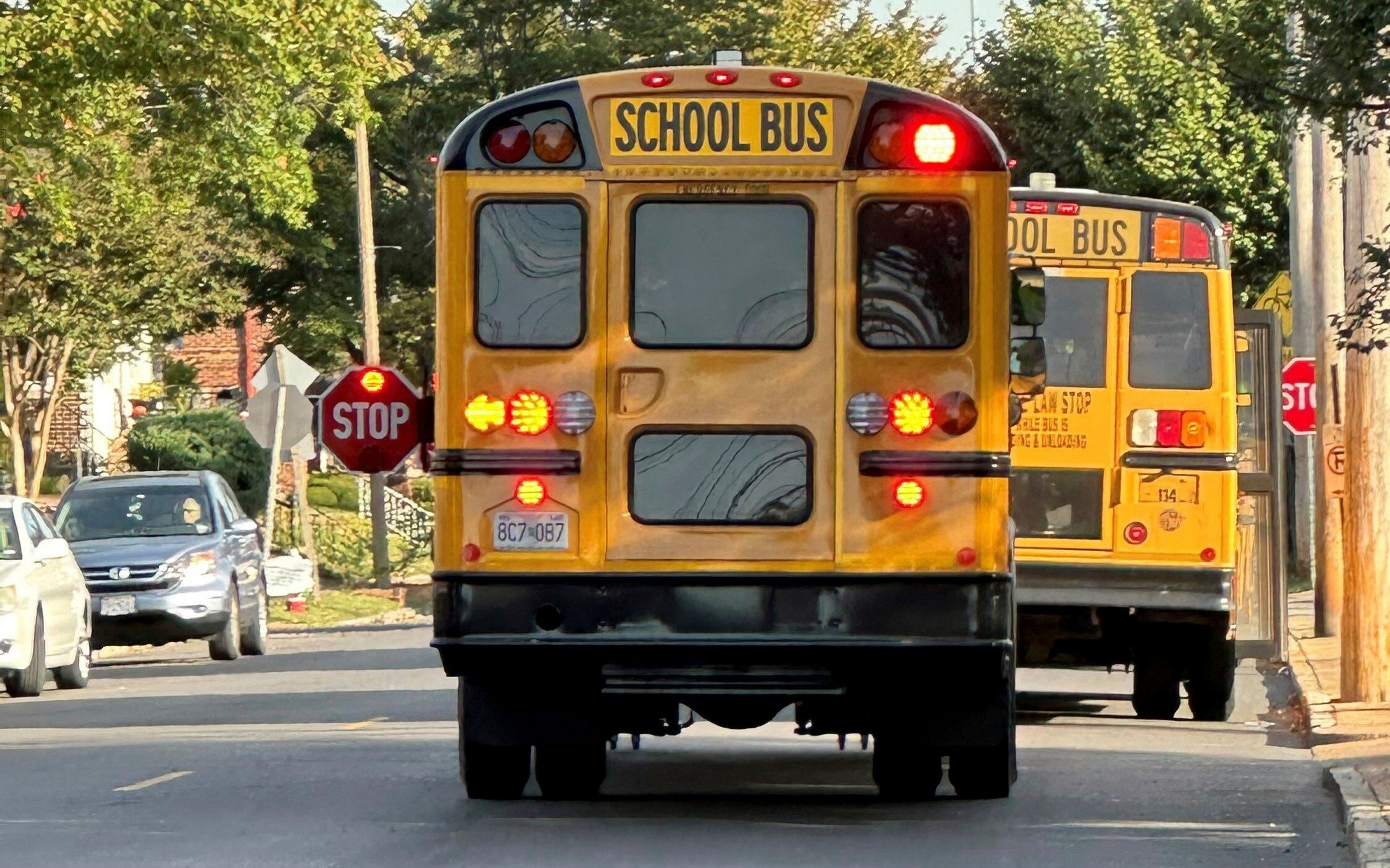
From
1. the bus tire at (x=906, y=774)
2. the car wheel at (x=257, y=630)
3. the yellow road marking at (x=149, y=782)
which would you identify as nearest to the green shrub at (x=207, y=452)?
the car wheel at (x=257, y=630)

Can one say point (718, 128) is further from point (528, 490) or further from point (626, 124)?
point (528, 490)

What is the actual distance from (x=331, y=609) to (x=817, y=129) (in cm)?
2315

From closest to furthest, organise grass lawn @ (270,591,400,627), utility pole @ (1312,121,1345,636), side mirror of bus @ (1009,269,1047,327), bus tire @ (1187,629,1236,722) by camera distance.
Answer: side mirror of bus @ (1009,269,1047,327) → bus tire @ (1187,629,1236,722) → utility pole @ (1312,121,1345,636) → grass lawn @ (270,591,400,627)

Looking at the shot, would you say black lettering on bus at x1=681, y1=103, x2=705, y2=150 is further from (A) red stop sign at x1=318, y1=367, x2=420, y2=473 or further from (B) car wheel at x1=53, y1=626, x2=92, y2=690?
(B) car wheel at x1=53, y1=626, x2=92, y2=690

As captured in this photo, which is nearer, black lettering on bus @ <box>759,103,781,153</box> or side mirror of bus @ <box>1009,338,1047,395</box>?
black lettering on bus @ <box>759,103,781,153</box>

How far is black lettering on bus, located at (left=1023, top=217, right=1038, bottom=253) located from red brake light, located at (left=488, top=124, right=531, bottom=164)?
493cm

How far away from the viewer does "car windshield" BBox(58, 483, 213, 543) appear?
22938mm

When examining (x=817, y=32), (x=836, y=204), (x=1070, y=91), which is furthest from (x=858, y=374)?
(x=817, y=32)

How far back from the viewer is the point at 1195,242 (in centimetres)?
1422

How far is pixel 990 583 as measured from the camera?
32.1ft

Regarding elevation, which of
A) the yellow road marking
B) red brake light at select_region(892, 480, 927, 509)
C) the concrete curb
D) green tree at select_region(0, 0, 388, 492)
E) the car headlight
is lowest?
the yellow road marking

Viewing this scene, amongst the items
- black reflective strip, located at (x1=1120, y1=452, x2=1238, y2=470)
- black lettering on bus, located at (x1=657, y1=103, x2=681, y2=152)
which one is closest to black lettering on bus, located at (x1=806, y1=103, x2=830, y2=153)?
black lettering on bus, located at (x1=657, y1=103, x2=681, y2=152)

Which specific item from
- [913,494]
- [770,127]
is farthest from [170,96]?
[913,494]

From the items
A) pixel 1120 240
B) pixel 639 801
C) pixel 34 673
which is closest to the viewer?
Answer: pixel 639 801
